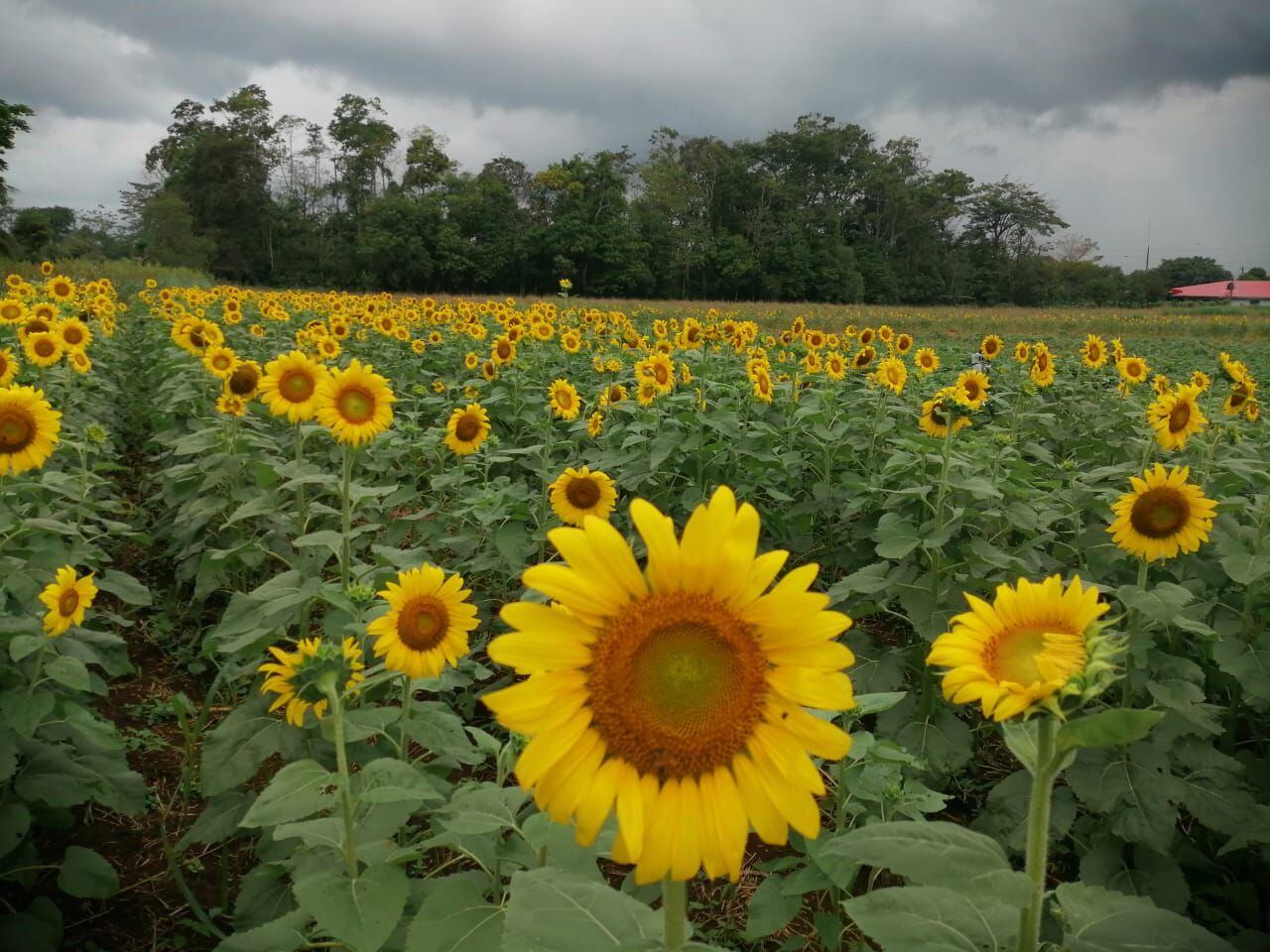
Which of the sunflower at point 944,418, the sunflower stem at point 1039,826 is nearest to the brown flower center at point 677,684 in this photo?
the sunflower stem at point 1039,826

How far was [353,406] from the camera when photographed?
3.14m

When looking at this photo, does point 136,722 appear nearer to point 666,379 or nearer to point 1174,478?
point 666,379

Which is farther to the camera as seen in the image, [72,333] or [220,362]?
[72,333]

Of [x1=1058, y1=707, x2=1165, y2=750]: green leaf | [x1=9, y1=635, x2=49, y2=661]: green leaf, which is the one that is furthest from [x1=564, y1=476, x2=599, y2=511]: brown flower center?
[x1=1058, y1=707, x2=1165, y2=750]: green leaf

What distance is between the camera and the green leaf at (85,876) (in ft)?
7.50

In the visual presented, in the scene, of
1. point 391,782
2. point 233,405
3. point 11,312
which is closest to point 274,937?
point 391,782

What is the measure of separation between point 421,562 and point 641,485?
257 cm

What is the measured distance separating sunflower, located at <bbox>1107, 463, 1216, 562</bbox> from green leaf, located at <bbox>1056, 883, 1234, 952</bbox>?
5.55 ft

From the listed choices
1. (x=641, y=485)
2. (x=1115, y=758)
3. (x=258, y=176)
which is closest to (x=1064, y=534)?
(x=1115, y=758)

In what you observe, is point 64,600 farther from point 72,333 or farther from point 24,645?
point 72,333

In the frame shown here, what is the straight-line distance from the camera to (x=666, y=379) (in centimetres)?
562

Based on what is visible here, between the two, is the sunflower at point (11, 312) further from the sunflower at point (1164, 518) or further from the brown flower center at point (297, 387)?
the sunflower at point (1164, 518)

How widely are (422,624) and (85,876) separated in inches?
51.3

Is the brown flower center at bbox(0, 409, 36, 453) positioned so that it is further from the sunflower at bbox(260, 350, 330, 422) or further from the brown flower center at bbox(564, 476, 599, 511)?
the brown flower center at bbox(564, 476, 599, 511)
